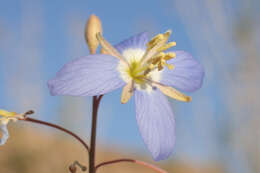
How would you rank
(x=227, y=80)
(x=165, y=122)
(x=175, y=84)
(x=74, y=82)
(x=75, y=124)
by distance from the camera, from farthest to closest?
(x=75, y=124) < (x=227, y=80) < (x=175, y=84) < (x=165, y=122) < (x=74, y=82)

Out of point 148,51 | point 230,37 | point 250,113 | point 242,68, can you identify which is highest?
point 230,37

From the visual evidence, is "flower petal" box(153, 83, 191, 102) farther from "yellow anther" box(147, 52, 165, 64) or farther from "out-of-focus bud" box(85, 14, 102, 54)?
"out-of-focus bud" box(85, 14, 102, 54)

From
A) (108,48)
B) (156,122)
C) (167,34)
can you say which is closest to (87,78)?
(108,48)

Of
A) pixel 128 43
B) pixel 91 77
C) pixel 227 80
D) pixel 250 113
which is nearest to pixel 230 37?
pixel 227 80

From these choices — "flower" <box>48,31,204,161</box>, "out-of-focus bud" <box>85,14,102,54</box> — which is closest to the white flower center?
"flower" <box>48,31,204,161</box>

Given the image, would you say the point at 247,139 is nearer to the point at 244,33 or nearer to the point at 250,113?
the point at 250,113

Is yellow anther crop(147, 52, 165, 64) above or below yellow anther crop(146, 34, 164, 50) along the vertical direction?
below
